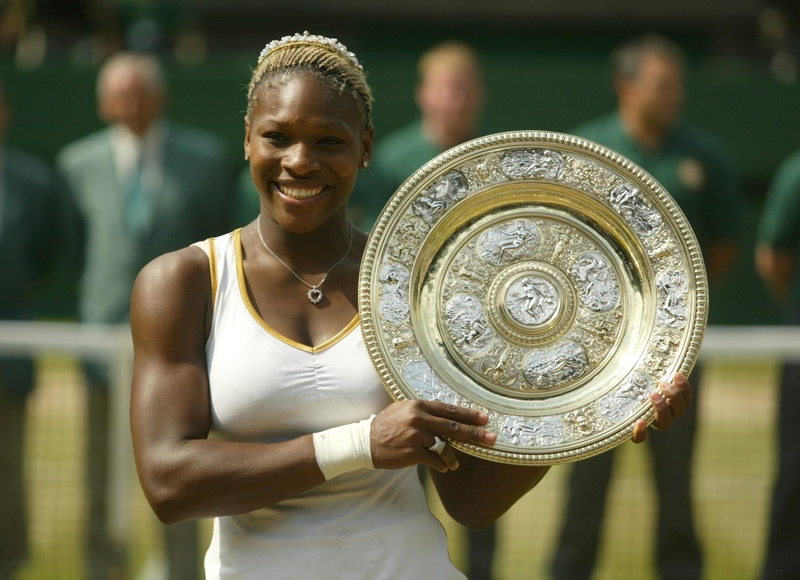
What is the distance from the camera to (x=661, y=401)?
7.41 feet

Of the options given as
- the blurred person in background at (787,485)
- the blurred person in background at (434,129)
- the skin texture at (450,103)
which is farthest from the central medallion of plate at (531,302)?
the skin texture at (450,103)

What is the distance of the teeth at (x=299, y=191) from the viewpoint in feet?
7.50

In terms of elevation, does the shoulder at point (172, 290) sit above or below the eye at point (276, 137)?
below

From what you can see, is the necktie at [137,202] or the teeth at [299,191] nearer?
the teeth at [299,191]

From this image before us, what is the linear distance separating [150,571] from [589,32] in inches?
407

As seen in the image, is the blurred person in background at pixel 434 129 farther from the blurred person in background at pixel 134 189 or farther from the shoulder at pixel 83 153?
the shoulder at pixel 83 153

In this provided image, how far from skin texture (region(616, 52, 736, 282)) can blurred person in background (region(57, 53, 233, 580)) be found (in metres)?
2.08

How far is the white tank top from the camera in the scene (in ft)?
7.32

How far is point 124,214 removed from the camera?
5738mm

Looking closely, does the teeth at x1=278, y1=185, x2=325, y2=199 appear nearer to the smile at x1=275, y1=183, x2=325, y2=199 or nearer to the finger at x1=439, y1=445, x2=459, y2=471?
the smile at x1=275, y1=183, x2=325, y2=199

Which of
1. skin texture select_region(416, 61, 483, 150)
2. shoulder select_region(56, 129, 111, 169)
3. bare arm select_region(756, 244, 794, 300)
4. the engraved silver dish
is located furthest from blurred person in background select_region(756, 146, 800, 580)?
shoulder select_region(56, 129, 111, 169)

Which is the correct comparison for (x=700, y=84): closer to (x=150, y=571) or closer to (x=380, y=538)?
(x=150, y=571)

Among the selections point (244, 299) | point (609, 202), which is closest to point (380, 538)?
point (244, 299)

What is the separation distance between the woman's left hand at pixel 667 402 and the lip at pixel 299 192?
77 centimetres
